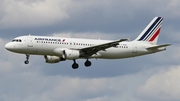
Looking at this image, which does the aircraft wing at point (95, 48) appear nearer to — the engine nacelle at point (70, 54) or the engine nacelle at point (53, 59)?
the engine nacelle at point (70, 54)

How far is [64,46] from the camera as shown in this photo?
12750 cm

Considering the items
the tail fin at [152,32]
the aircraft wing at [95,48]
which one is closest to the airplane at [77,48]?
the aircraft wing at [95,48]

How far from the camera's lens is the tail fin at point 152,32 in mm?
140000

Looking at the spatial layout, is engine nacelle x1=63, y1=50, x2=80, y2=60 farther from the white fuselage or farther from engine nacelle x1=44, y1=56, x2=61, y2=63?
engine nacelle x1=44, y1=56, x2=61, y2=63

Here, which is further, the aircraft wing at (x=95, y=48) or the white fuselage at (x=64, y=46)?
the aircraft wing at (x=95, y=48)

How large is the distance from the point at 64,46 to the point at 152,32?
904 inches

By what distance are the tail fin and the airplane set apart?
20 centimetres

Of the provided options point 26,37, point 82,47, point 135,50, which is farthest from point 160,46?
point 26,37

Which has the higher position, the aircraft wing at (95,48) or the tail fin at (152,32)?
the tail fin at (152,32)

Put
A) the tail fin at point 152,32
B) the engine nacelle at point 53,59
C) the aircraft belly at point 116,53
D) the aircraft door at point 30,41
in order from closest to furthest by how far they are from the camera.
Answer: the aircraft door at point 30,41 < the aircraft belly at point 116,53 < the engine nacelle at point 53,59 < the tail fin at point 152,32

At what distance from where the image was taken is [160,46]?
13188 cm

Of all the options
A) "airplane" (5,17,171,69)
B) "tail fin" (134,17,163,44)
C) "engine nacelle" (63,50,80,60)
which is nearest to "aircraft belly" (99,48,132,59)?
"airplane" (5,17,171,69)

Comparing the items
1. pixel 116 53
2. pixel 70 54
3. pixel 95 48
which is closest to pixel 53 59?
pixel 70 54

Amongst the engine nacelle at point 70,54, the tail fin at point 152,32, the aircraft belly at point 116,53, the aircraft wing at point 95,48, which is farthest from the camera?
the tail fin at point 152,32
